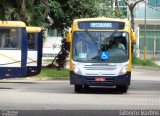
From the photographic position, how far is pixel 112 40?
995 inches

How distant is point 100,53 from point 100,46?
0.34 m

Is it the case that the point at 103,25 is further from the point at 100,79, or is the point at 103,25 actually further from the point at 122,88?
the point at 122,88

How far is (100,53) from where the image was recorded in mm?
25094

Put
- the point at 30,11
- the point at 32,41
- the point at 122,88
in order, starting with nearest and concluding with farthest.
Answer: the point at 122,88 < the point at 32,41 < the point at 30,11

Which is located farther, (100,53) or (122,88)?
(122,88)

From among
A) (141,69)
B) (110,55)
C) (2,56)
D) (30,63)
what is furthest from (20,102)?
(141,69)

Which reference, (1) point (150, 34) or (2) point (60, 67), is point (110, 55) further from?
(1) point (150, 34)

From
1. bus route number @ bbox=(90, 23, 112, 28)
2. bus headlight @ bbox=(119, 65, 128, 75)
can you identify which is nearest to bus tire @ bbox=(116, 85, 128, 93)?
bus headlight @ bbox=(119, 65, 128, 75)

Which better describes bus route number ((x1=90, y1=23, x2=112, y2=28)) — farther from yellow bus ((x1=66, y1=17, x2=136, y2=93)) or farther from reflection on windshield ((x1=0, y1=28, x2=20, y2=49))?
reflection on windshield ((x1=0, y1=28, x2=20, y2=49))

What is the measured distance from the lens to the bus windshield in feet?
82.2

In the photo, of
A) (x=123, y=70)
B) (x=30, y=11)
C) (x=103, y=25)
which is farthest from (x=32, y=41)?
(x=123, y=70)

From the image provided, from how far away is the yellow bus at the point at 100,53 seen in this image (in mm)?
24984

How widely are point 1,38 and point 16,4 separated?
21.7 ft

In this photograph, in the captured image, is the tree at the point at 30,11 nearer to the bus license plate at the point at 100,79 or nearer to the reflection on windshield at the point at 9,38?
the reflection on windshield at the point at 9,38
